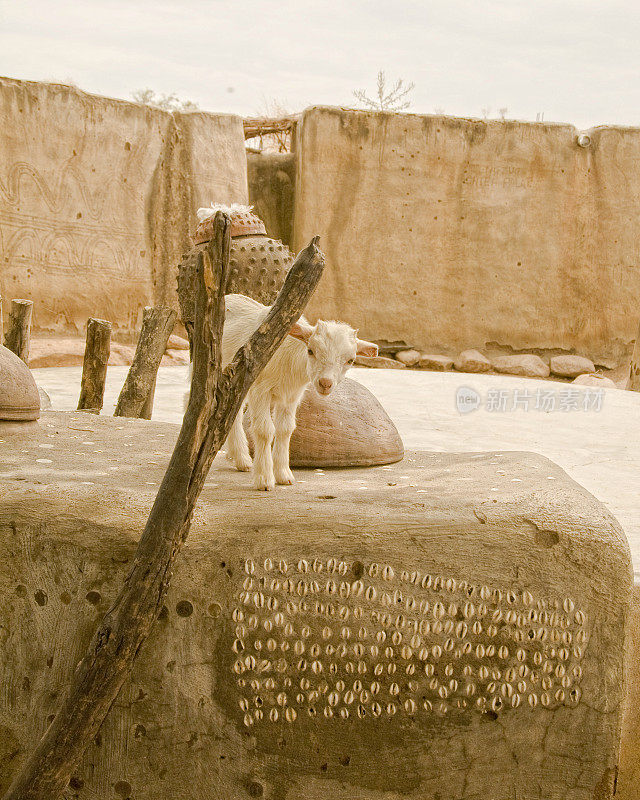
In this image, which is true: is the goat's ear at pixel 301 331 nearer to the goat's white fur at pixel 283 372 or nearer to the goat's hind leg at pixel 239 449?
the goat's white fur at pixel 283 372

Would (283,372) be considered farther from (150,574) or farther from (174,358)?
(174,358)

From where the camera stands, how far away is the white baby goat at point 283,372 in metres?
2.38

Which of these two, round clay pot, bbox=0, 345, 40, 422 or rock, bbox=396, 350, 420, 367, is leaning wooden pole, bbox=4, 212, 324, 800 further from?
rock, bbox=396, 350, 420, 367

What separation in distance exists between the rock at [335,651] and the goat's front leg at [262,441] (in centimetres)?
23

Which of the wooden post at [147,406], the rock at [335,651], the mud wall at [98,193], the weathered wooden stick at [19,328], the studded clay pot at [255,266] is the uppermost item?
the mud wall at [98,193]

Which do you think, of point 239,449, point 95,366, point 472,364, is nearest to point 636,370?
point 472,364

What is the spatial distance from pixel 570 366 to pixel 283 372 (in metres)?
8.65

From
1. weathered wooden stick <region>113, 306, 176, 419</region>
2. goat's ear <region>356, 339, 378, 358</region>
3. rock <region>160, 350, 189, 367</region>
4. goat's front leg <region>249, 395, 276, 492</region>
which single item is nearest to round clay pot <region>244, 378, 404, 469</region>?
goat's front leg <region>249, 395, 276, 492</region>

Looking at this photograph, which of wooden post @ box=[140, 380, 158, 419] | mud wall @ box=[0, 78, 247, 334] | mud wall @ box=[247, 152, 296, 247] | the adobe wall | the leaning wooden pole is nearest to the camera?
the leaning wooden pole

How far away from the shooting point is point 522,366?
10.5 metres

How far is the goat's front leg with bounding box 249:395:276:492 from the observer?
252 cm

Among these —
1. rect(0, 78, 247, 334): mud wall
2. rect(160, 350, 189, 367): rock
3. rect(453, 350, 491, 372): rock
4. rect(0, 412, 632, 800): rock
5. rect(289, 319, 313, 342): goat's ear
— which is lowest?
rect(0, 412, 632, 800): rock

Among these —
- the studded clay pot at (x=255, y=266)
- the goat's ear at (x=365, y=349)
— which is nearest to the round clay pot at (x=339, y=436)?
the goat's ear at (x=365, y=349)

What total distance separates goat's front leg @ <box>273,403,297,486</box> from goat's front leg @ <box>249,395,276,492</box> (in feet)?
0.22
